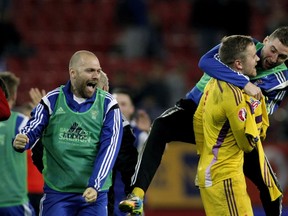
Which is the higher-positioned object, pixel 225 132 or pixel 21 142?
pixel 21 142

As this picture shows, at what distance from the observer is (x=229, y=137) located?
7539 mm

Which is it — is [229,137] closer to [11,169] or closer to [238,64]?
[238,64]

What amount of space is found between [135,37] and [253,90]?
1052cm

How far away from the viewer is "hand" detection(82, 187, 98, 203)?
23.5 feet

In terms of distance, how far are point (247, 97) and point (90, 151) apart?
1.38m

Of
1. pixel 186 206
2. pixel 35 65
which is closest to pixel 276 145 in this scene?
pixel 186 206

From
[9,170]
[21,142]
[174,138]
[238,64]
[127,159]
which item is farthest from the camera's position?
[9,170]

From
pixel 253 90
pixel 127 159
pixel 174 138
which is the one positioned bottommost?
pixel 127 159

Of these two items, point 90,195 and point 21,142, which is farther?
point 21,142

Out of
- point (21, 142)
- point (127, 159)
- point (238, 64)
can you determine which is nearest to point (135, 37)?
point (127, 159)

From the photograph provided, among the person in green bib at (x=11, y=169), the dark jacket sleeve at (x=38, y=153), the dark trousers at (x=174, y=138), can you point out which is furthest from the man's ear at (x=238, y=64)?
the person in green bib at (x=11, y=169)

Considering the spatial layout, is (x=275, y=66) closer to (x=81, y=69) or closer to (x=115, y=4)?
(x=81, y=69)

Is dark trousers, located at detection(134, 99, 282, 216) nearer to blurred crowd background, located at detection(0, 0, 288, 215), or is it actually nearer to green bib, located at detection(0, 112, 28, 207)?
green bib, located at detection(0, 112, 28, 207)

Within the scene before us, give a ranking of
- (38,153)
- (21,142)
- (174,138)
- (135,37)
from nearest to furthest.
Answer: (21,142)
(38,153)
(174,138)
(135,37)
